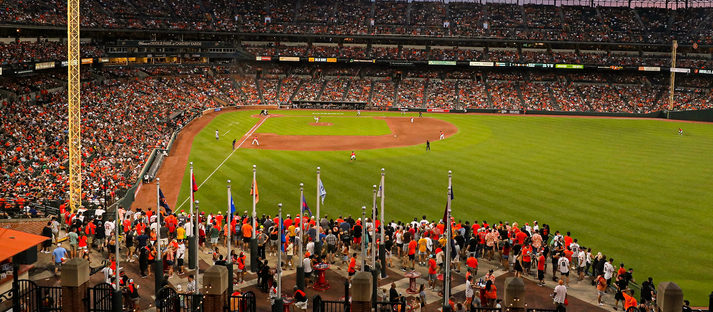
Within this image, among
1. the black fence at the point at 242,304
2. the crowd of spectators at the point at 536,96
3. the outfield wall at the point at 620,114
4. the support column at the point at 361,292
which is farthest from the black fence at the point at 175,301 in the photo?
the crowd of spectators at the point at 536,96

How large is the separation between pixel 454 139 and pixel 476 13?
1939 inches

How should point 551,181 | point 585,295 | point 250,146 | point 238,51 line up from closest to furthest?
point 585,295
point 551,181
point 250,146
point 238,51

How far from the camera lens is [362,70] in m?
93.1

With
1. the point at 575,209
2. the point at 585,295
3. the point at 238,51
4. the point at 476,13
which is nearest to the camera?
the point at 585,295

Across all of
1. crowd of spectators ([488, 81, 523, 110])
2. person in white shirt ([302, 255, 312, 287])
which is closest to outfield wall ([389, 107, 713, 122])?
crowd of spectators ([488, 81, 523, 110])

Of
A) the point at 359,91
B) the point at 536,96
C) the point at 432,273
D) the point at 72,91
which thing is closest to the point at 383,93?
the point at 359,91

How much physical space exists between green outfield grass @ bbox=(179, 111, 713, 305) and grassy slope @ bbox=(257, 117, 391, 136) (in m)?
4.97

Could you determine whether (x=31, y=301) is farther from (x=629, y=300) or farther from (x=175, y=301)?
(x=629, y=300)

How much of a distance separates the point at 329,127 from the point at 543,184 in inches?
1208

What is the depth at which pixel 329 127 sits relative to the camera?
62562 millimetres

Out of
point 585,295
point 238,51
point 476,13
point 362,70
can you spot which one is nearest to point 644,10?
point 476,13

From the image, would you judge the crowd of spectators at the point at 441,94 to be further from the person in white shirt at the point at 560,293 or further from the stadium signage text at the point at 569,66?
the person in white shirt at the point at 560,293

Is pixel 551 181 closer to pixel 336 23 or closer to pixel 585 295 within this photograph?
pixel 585 295

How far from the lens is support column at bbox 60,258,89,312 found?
12719mm
